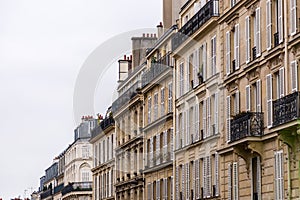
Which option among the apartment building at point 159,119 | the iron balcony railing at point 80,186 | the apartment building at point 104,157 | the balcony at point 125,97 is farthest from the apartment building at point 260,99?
the iron balcony railing at point 80,186

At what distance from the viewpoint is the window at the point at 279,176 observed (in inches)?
1583

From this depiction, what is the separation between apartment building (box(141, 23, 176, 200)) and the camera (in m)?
63.8

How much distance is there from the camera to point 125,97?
8138cm

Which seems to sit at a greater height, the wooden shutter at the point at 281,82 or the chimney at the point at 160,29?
the chimney at the point at 160,29

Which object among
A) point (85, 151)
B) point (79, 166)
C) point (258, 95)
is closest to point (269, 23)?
point (258, 95)

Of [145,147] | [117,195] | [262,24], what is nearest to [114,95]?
[117,195]

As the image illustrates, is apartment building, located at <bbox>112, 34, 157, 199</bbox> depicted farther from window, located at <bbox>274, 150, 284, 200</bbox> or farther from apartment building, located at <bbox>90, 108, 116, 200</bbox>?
window, located at <bbox>274, 150, 284, 200</bbox>

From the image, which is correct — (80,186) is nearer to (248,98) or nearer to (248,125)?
(248,98)

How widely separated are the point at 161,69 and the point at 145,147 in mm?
8560

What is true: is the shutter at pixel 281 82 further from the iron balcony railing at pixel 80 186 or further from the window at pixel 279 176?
the iron balcony railing at pixel 80 186

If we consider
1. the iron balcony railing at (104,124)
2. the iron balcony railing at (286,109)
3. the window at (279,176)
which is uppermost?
the iron balcony railing at (104,124)

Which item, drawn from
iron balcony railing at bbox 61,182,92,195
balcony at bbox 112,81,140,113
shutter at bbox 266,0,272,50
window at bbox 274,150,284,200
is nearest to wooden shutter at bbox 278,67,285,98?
shutter at bbox 266,0,272,50

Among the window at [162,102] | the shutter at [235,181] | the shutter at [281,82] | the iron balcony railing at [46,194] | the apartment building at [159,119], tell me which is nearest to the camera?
the shutter at [281,82]

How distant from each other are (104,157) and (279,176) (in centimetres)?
5425
